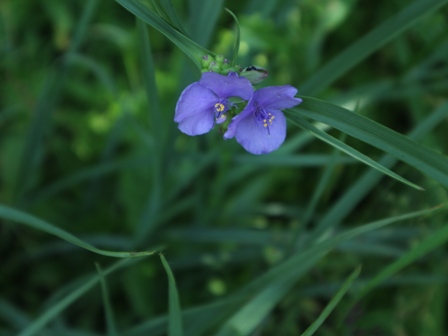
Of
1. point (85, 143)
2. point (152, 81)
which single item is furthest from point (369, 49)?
point (85, 143)

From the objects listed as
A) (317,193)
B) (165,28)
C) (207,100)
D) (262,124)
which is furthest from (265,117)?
(317,193)

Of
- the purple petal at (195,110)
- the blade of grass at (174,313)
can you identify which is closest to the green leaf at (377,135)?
the purple petal at (195,110)

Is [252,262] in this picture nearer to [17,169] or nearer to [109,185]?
[109,185]

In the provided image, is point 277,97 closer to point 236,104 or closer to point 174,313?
point 236,104

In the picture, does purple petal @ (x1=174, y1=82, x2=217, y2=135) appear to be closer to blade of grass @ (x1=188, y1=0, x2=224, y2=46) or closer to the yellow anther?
the yellow anther

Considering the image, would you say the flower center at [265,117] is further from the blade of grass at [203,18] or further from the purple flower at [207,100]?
the blade of grass at [203,18]

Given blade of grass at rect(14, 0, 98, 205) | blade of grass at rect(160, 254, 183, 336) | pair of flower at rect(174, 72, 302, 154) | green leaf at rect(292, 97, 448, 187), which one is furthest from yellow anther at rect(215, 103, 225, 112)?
blade of grass at rect(14, 0, 98, 205)
